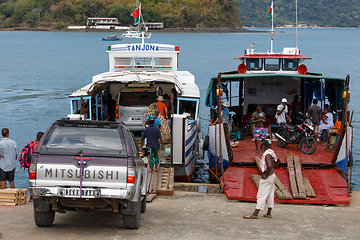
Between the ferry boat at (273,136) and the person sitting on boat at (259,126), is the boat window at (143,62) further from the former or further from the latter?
the person sitting on boat at (259,126)

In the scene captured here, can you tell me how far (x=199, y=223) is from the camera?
364 inches

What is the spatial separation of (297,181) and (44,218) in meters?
6.76

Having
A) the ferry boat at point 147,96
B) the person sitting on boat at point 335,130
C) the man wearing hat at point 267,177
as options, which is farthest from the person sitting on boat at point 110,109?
the man wearing hat at point 267,177

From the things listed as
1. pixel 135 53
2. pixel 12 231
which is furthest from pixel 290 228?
pixel 135 53

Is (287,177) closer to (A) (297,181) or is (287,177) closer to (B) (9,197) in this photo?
(A) (297,181)

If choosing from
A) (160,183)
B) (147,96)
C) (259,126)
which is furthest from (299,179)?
(147,96)

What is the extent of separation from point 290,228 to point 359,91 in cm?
3995

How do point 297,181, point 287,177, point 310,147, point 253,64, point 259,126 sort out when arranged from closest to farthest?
1. point 297,181
2. point 287,177
3. point 310,147
4. point 259,126
5. point 253,64

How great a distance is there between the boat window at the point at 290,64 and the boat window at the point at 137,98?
537 centimetres

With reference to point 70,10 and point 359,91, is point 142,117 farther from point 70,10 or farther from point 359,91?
point 70,10

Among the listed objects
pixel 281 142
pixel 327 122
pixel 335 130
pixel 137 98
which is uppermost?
pixel 137 98

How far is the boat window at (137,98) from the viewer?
17.2 m

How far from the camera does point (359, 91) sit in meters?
45.6

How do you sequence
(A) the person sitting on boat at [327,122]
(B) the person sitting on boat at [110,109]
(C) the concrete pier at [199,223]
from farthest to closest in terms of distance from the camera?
(B) the person sitting on boat at [110,109], (A) the person sitting on boat at [327,122], (C) the concrete pier at [199,223]
